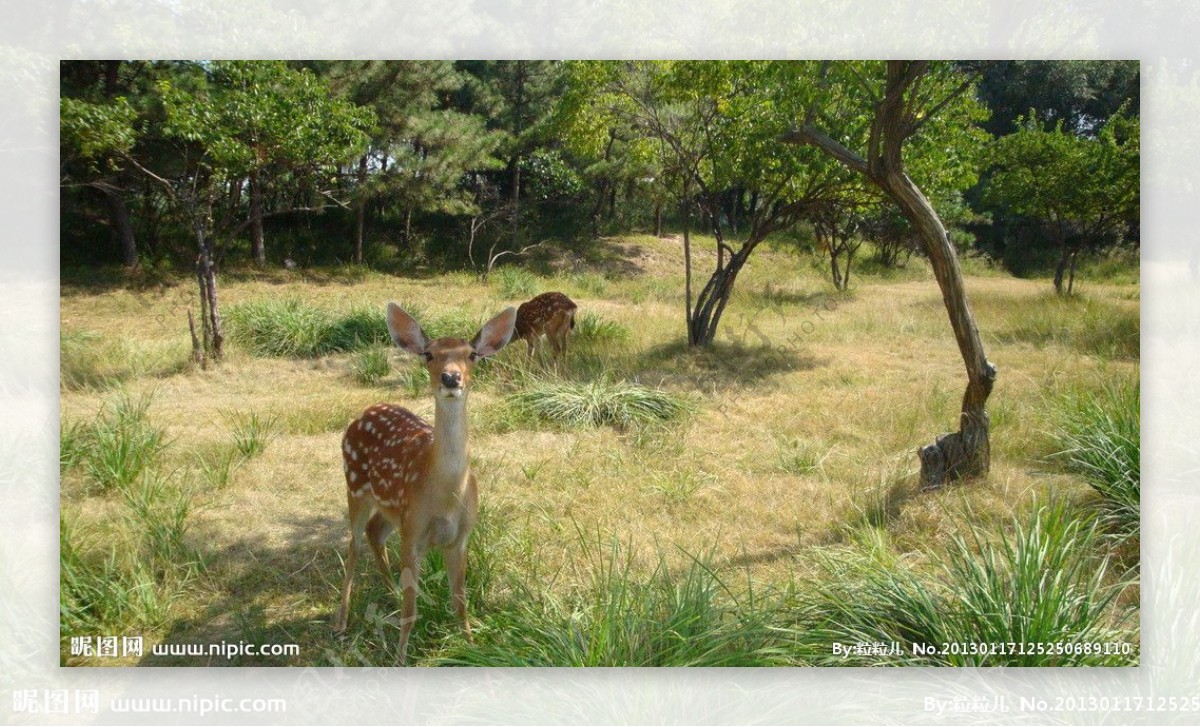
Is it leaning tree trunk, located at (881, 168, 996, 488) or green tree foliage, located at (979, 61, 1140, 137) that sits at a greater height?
green tree foliage, located at (979, 61, 1140, 137)

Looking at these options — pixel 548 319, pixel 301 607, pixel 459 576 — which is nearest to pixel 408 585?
pixel 459 576

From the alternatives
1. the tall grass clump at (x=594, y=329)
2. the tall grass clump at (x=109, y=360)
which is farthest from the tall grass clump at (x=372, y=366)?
the tall grass clump at (x=594, y=329)

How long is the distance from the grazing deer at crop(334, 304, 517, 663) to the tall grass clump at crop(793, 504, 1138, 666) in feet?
3.79

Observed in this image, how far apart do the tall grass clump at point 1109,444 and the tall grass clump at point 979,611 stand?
0.62 m

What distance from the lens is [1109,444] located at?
3268mm

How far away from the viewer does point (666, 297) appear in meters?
5.40

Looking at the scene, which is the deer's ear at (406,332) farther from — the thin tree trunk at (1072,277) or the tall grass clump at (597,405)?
the thin tree trunk at (1072,277)

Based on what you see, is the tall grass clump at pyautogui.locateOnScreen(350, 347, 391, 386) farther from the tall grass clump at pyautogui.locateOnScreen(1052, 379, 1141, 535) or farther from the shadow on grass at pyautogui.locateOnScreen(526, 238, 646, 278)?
the tall grass clump at pyautogui.locateOnScreen(1052, 379, 1141, 535)

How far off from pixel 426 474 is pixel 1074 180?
3.34 metres

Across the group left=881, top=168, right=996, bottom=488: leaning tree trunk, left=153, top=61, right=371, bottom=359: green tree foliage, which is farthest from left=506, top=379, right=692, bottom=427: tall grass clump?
left=153, top=61, right=371, bottom=359: green tree foliage

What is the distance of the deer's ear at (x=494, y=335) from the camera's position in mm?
2328

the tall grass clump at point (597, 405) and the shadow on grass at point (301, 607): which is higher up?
the tall grass clump at point (597, 405)

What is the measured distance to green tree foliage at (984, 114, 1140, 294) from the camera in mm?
3299

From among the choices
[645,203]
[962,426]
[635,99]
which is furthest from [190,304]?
[962,426]
